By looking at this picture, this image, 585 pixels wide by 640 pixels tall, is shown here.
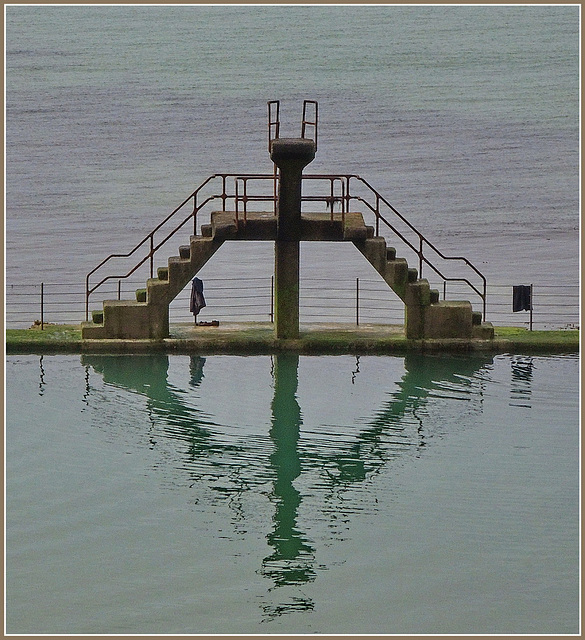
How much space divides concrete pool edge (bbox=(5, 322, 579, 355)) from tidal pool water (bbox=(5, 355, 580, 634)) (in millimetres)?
444

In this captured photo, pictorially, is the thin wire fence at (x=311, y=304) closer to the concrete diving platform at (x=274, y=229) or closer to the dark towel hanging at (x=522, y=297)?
the dark towel hanging at (x=522, y=297)

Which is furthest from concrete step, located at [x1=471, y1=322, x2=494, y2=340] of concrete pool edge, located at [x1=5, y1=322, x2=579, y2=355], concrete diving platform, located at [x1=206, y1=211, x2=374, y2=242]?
concrete diving platform, located at [x1=206, y1=211, x2=374, y2=242]

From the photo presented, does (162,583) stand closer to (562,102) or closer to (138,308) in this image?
(138,308)

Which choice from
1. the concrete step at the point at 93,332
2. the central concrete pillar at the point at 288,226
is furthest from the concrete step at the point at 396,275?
the concrete step at the point at 93,332

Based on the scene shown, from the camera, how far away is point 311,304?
5041 cm

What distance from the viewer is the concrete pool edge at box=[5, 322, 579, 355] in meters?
33.4

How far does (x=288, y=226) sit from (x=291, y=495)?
10729 millimetres

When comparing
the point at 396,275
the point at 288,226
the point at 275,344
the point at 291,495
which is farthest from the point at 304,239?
the point at 291,495

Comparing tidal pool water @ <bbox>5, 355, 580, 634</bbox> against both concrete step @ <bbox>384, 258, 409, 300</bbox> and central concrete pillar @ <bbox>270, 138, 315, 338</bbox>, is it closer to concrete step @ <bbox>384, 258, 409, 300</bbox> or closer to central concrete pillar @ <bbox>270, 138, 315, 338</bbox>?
central concrete pillar @ <bbox>270, 138, 315, 338</bbox>

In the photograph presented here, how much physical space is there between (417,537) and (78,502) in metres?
→ 5.35

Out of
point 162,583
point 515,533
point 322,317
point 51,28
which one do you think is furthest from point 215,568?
point 51,28

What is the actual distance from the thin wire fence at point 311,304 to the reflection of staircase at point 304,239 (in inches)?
351

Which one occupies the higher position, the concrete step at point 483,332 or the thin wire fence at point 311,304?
the thin wire fence at point 311,304

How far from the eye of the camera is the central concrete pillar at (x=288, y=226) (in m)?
32.3
